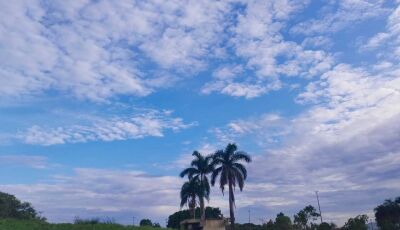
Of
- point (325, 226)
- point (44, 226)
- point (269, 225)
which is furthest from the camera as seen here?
point (269, 225)

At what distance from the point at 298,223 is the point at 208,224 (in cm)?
2333

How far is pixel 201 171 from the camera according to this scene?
6831cm

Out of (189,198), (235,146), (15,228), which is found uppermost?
(235,146)

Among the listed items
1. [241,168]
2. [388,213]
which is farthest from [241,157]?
[388,213]

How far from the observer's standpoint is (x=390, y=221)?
7656 centimetres

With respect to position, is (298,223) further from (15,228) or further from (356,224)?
(15,228)

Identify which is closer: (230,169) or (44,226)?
(44,226)

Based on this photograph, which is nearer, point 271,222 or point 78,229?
point 78,229

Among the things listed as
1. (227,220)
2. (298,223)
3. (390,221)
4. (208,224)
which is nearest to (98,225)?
(208,224)

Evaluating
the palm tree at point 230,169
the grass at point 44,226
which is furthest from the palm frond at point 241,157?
the grass at point 44,226

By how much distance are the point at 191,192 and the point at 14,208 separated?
3240 cm

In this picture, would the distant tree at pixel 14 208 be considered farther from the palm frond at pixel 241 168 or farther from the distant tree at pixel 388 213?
the distant tree at pixel 388 213

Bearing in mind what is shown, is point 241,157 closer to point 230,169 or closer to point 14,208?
point 230,169

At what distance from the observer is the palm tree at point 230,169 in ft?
212
